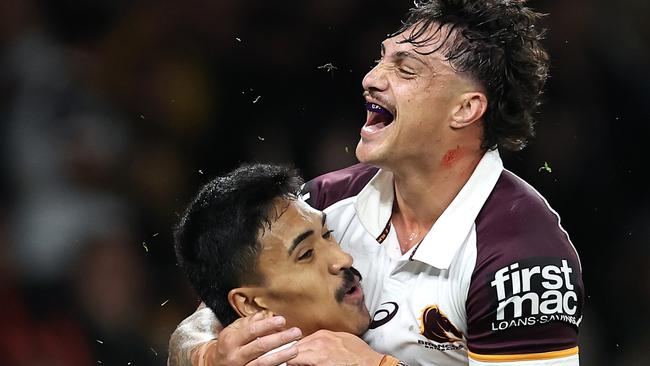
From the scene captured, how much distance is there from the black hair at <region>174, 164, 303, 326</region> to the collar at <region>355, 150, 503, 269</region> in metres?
0.27

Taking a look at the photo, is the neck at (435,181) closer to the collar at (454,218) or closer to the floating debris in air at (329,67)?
the collar at (454,218)

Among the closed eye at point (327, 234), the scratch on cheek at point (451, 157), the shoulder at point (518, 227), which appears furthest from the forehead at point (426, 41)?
the closed eye at point (327, 234)

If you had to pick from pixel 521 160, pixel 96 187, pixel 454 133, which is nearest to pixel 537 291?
pixel 454 133

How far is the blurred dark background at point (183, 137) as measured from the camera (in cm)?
342

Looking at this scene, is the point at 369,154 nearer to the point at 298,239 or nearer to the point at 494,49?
the point at 298,239

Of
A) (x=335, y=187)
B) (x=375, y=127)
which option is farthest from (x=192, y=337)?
(x=375, y=127)

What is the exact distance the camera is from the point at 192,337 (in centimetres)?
238

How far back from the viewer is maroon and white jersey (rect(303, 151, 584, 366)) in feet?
7.02

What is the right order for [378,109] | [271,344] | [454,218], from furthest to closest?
[378,109], [454,218], [271,344]

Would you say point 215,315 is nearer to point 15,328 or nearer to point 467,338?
point 467,338

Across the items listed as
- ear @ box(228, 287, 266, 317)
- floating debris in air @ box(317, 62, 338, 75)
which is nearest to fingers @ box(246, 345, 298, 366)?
ear @ box(228, 287, 266, 317)

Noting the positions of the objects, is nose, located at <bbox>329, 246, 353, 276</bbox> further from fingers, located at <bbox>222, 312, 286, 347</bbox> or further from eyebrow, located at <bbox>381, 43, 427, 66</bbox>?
eyebrow, located at <bbox>381, 43, 427, 66</bbox>

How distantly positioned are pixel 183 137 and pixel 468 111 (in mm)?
1533

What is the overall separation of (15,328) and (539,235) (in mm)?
1953
